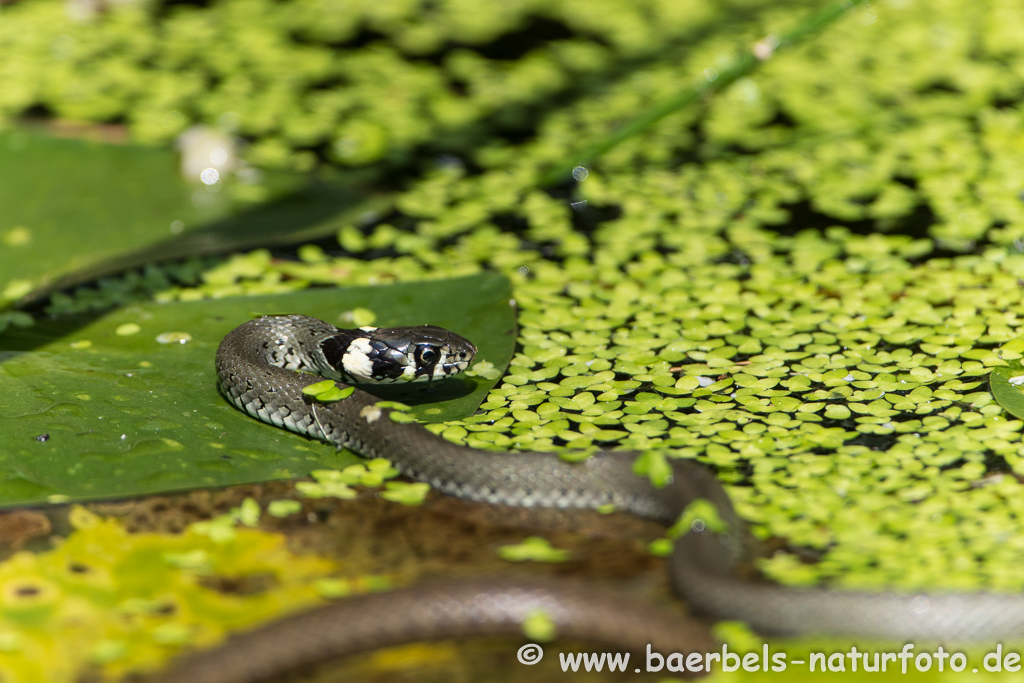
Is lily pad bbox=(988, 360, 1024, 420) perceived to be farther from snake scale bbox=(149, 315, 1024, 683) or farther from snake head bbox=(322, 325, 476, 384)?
snake head bbox=(322, 325, 476, 384)

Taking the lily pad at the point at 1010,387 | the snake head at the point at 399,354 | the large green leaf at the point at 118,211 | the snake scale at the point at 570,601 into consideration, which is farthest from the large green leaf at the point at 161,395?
the lily pad at the point at 1010,387

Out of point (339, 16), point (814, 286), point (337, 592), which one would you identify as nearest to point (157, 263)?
point (337, 592)

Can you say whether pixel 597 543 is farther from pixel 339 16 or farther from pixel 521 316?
pixel 339 16

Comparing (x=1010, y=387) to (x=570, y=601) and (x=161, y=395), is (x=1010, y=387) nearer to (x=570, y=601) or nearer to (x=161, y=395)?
(x=570, y=601)

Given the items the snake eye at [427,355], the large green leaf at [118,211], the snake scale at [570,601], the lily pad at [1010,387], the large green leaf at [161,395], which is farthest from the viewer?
the large green leaf at [118,211]

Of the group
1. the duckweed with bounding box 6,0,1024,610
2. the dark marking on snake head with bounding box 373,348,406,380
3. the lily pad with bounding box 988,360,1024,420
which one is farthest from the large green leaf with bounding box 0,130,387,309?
the lily pad with bounding box 988,360,1024,420

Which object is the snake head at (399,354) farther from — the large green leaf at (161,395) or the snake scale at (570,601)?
the snake scale at (570,601)
